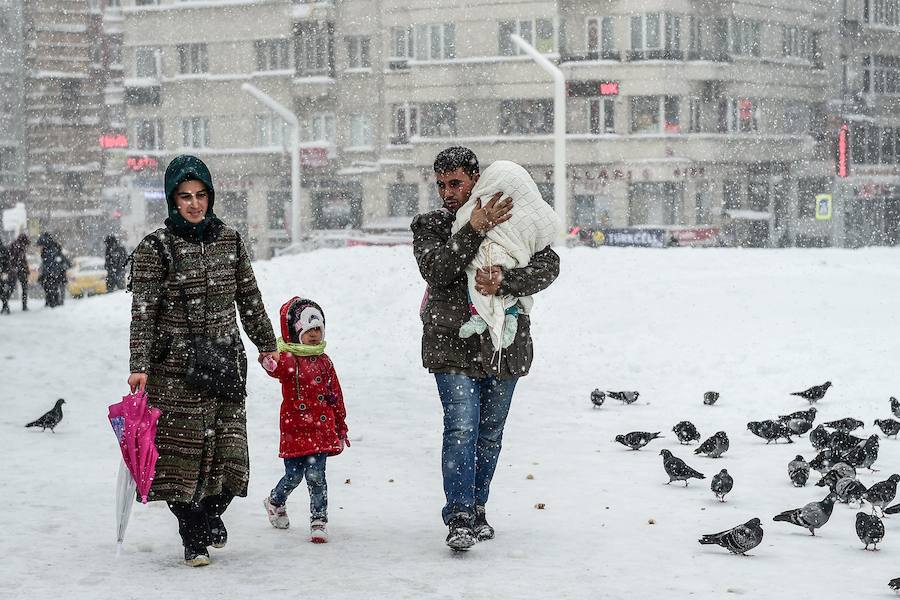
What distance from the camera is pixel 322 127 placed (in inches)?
2375

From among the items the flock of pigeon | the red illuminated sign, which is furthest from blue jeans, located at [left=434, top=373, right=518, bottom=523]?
the red illuminated sign

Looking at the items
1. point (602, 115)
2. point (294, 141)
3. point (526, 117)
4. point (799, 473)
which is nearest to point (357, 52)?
point (526, 117)

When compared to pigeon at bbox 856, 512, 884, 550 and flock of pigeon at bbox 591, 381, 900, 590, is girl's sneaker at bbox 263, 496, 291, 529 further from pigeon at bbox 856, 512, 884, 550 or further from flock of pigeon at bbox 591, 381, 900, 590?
pigeon at bbox 856, 512, 884, 550

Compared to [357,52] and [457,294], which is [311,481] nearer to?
[457,294]

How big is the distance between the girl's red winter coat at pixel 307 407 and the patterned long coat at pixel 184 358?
25.8 inches

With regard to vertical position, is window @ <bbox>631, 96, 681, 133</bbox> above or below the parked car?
above

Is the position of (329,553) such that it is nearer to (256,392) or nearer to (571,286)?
(256,392)

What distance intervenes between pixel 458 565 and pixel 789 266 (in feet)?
55.2

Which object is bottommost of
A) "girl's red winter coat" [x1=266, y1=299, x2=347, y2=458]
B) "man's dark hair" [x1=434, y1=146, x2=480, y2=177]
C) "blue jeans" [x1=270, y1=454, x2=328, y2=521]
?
"blue jeans" [x1=270, y1=454, x2=328, y2=521]

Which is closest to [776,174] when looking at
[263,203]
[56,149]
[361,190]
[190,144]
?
[361,190]

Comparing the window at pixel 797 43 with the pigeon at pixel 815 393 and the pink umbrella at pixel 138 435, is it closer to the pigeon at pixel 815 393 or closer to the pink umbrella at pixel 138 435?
the pigeon at pixel 815 393

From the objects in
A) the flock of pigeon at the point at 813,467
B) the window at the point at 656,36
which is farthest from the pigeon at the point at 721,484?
the window at the point at 656,36

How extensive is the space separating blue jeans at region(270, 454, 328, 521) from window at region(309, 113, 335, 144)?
52.9 metres

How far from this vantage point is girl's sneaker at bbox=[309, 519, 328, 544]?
724 centimetres
